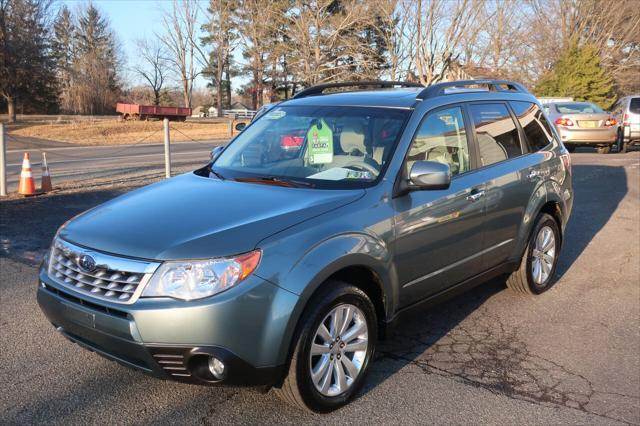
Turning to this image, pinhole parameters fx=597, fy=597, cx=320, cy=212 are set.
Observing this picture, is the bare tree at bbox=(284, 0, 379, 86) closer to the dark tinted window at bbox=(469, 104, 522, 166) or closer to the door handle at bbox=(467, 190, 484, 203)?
the dark tinted window at bbox=(469, 104, 522, 166)

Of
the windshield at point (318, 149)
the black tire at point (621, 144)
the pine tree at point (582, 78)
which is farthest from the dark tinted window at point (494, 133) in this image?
the pine tree at point (582, 78)

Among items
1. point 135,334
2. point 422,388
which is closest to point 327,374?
point 422,388

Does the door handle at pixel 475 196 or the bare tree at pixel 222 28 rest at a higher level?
the bare tree at pixel 222 28

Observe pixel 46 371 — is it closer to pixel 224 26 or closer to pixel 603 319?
pixel 603 319

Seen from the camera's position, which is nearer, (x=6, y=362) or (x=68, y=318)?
(x=68, y=318)

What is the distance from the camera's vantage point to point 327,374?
332cm

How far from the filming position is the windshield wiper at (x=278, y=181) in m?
3.83

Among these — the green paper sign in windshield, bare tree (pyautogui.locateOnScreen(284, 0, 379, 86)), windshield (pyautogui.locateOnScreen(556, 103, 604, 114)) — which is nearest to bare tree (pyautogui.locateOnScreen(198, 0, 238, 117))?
bare tree (pyautogui.locateOnScreen(284, 0, 379, 86))

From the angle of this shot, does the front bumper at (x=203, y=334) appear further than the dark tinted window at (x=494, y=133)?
No

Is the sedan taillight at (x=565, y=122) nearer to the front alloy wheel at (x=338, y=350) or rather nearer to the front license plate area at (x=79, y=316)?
the front alloy wheel at (x=338, y=350)

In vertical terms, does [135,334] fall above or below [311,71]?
below

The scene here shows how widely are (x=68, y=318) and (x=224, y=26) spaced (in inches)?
2275

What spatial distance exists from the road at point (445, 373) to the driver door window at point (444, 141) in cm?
132

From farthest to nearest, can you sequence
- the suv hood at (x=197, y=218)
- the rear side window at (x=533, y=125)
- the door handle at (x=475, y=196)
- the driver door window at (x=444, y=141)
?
the rear side window at (x=533, y=125)
the door handle at (x=475, y=196)
the driver door window at (x=444, y=141)
the suv hood at (x=197, y=218)
